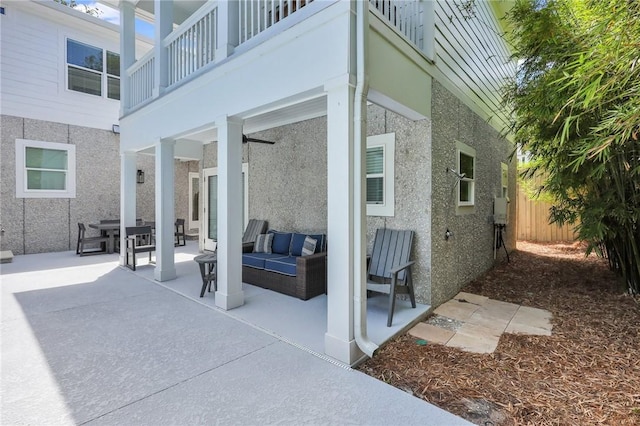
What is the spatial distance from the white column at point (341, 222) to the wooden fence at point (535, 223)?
10.9 metres

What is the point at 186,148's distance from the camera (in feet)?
28.1

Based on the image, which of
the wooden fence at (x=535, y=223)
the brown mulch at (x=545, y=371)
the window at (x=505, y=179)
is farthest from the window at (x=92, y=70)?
the wooden fence at (x=535, y=223)

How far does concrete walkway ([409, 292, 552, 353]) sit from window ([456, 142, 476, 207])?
1677 mm

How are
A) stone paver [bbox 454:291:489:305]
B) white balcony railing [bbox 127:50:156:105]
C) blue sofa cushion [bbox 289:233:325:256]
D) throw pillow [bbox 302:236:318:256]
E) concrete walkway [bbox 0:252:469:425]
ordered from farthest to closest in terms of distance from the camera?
white balcony railing [bbox 127:50:156:105] → blue sofa cushion [bbox 289:233:325:256] → throw pillow [bbox 302:236:318:256] → stone paver [bbox 454:291:489:305] → concrete walkway [bbox 0:252:469:425]

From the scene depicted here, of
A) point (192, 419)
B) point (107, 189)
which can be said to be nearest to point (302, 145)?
point (192, 419)

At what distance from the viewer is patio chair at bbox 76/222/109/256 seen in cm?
823

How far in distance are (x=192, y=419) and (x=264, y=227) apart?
4689 millimetres

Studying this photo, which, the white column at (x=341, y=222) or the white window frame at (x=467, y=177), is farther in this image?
the white window frame at (x=467, y=177)

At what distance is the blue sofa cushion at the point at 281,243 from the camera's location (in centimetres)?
597

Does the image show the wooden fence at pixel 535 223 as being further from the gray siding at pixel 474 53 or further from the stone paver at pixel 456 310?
the stone paver at pixel 456 310

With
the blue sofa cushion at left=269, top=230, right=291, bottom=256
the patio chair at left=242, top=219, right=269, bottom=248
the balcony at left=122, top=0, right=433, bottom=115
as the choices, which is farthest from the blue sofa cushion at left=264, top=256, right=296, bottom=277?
the balcony at left=122, top=0, right=433, bottom=115

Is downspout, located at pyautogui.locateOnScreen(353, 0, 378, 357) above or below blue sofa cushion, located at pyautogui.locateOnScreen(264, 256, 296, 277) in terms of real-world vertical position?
above

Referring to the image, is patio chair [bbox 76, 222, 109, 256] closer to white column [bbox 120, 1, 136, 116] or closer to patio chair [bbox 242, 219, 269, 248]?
white column [bbox 120, 1, 136, 116]

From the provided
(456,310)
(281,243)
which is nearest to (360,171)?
(456,310)
